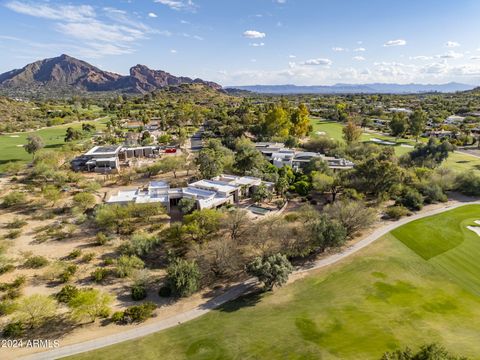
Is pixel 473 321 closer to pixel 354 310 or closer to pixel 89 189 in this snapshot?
pixel 354 310

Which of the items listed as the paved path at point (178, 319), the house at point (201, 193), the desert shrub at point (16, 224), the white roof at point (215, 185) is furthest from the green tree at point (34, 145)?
the paved path at point (178, 319)

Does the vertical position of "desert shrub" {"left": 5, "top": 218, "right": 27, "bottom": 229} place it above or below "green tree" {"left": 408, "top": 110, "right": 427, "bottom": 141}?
below

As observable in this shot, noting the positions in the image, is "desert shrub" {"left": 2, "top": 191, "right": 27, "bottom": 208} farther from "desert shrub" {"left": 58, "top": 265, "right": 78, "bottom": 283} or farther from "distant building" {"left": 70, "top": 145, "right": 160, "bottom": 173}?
"desert shrub" {"left": 58, "top": 265, "right": 78, "bottom": 283}

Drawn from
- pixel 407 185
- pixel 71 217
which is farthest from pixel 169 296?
pixel 407 185

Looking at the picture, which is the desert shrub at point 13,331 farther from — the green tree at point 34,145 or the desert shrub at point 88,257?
the green tree at point 34,145

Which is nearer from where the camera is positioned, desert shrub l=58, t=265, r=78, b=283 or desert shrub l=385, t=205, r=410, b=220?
desert shrub l=58, t=265, r=78, b=283

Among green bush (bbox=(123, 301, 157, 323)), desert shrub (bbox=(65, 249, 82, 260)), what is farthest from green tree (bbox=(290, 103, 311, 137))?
green bush (bbox=(123, 301, 157, 323))
